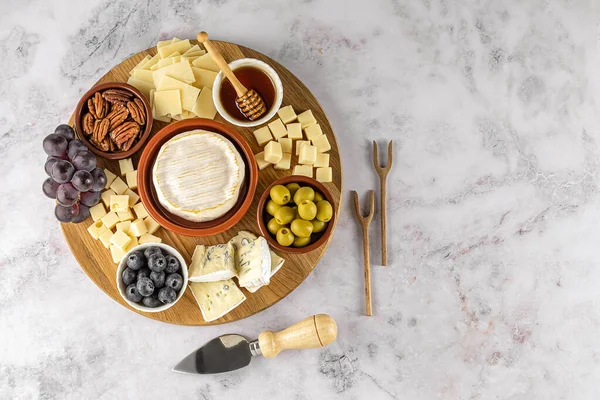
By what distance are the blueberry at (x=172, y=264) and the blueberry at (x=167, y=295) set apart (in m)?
0.06

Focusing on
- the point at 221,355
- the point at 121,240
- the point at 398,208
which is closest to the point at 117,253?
the point at 121,240

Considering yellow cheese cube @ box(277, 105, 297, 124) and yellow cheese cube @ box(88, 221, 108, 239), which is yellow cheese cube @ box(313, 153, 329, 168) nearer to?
yellow cheese cube @ box(277, 105, 297, 124)

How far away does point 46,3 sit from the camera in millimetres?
2043

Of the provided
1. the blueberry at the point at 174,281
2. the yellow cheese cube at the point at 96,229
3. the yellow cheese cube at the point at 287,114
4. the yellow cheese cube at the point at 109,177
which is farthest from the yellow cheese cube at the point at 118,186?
the yellow cheese cube at the point at 287,114

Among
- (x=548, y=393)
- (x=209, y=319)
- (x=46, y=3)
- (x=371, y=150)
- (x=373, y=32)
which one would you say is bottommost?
(x=548, y=393)

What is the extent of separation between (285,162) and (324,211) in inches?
9.1

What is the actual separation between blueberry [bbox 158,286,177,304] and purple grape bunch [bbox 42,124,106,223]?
1.21 ft

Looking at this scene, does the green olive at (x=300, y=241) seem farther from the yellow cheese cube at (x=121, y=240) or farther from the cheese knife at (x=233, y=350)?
the yellow cheese cube at (x=121, y=240)

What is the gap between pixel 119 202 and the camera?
1.78 m

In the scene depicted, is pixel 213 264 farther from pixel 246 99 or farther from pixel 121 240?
pixel 246 99

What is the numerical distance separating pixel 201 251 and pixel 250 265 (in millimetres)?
171

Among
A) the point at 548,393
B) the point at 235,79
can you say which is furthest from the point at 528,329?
the point at 235,79

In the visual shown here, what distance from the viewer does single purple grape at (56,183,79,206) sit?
167cm

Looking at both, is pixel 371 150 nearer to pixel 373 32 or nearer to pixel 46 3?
pixel 373 32
